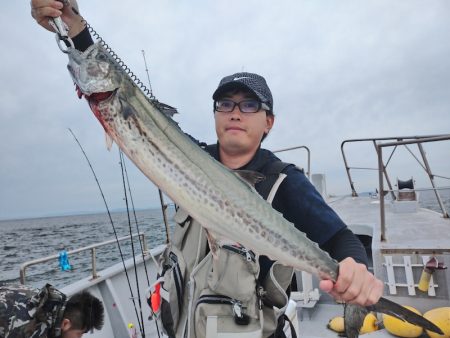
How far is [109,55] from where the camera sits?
2.15 metres

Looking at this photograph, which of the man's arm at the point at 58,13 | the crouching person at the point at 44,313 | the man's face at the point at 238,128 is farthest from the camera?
the crouching person at the point at 44,313

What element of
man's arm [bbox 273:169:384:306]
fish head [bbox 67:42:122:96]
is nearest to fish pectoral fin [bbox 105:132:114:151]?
fish head [bbox 67:42:122:96]

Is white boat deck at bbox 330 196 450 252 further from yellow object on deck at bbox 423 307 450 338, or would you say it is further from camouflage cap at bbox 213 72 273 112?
camouflage cap at bbox 213 72 273 112

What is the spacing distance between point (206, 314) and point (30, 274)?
17.6 m

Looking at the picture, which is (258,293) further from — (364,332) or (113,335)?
(113,335)

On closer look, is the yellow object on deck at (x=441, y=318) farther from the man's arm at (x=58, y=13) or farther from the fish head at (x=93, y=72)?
the man's arm at (x=58, y=13)

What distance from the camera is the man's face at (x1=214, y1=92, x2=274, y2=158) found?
2689 mm

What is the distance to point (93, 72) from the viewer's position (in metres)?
2.05

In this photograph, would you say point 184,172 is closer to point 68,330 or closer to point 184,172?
point 184,172

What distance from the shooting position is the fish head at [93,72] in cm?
204

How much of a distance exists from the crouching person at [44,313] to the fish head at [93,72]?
8.79ft

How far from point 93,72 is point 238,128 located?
3.71 feet

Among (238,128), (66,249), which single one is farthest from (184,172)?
(66,249)

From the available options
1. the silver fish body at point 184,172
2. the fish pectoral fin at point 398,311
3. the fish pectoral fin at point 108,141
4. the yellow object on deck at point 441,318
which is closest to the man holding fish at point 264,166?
the silver fish body at point 184,172
